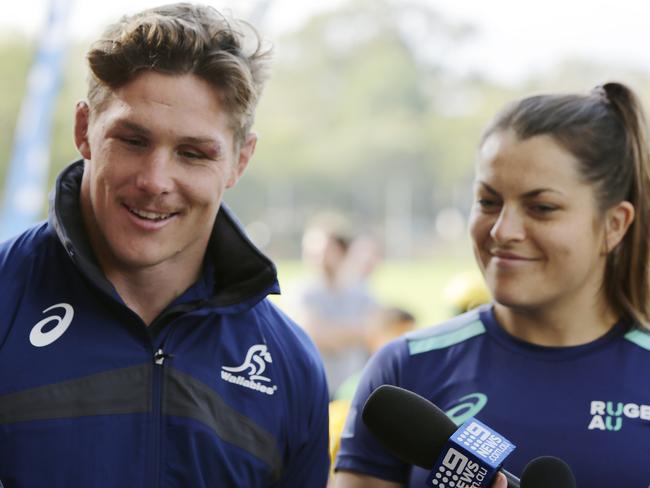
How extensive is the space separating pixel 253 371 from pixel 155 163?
491 millimetres

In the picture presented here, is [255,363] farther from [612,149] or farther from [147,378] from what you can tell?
[612,149]

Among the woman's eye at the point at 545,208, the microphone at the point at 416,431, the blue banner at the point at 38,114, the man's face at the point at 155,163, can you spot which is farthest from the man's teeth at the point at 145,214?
the blue banner at the point at 38,114

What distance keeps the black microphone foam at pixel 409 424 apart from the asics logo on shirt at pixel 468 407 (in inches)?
13.9

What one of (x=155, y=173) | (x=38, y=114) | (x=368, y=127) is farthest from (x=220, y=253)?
(x=368, y=127)

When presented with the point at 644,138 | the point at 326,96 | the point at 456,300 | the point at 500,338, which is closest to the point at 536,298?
the point at 500,338

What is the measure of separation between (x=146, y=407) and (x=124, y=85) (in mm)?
627

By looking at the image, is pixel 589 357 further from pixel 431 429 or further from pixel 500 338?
pixel 431 429

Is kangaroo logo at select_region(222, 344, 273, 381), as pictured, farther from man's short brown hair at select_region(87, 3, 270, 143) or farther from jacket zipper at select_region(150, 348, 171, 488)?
man's short brown hair at select_region(87, 3, 270, 143)

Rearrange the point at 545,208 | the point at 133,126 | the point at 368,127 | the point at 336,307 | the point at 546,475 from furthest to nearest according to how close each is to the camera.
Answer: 1. the point at 368,127
2. the point at 336,307
3. the point at 545,208
4. the point at 133,126
5. the point at 546,475

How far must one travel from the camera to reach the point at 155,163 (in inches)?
69.8

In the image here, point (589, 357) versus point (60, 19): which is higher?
point (60, 19)

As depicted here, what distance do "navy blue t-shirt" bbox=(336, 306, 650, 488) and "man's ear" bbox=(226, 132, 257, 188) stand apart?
0.53 meters

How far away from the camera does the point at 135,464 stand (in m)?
1.75

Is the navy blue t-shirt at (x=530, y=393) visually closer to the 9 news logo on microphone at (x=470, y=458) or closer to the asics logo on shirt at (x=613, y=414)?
the asics logo on shirt at (x=613, y=414)
